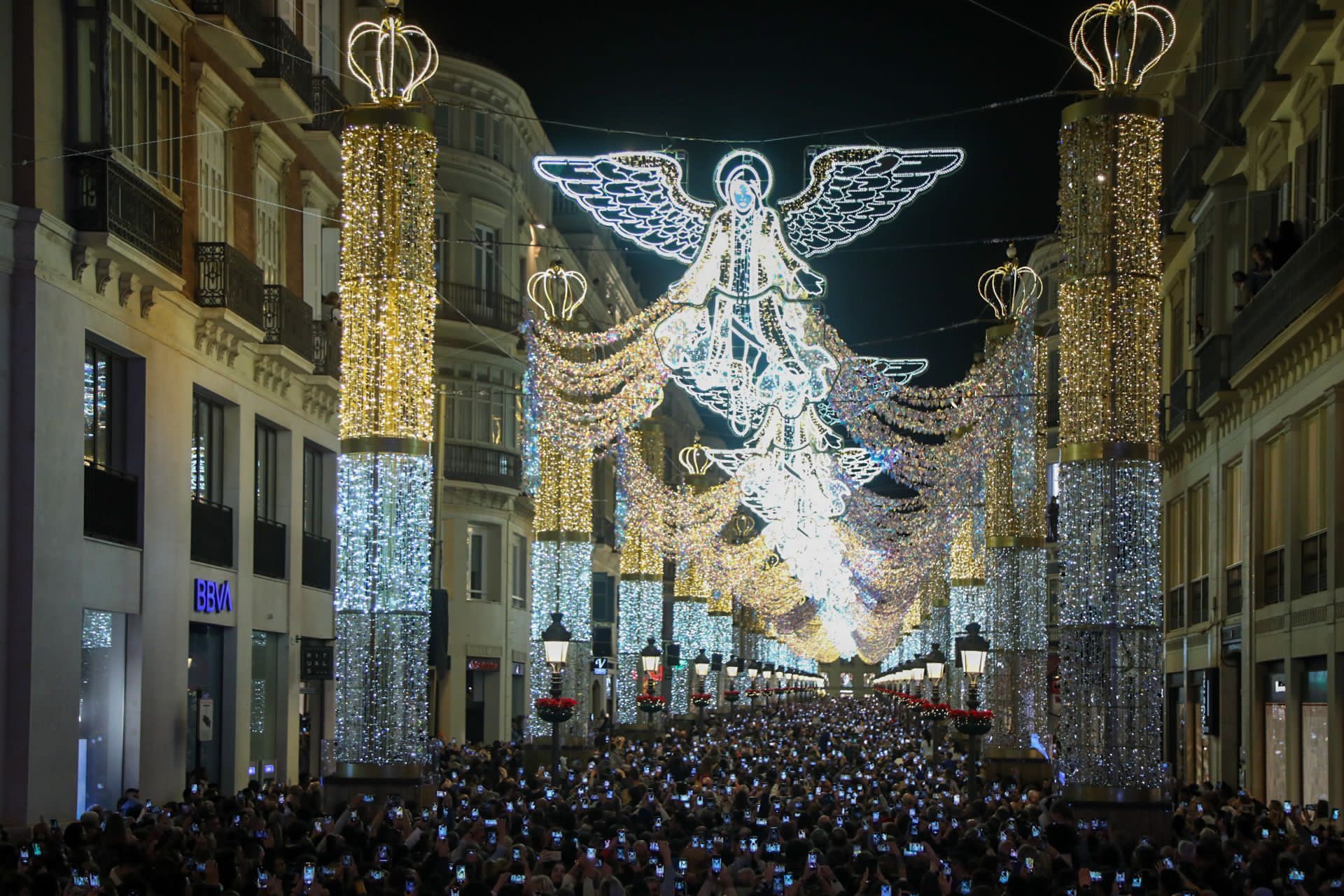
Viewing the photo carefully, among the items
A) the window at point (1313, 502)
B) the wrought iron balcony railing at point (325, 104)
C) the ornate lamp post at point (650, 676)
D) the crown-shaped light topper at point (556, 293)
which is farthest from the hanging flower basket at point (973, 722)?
the ornate lamp post at point (650, 676)

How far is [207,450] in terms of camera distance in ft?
91.1

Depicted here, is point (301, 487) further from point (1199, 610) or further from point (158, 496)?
point (1199, 610)

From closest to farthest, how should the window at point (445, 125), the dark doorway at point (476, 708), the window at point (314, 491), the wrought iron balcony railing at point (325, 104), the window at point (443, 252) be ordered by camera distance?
the wrought iron balcony railing at point (325, 104) → the window at point (314, 491) → the window at point (443, 252) → the window at point (445, 125) → the dark doorway at point (476, 708)

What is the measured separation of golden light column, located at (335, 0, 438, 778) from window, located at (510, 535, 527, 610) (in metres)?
28.5

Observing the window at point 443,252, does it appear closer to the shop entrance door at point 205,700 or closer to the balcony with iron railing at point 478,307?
the balcony with iron railing at point 478,307

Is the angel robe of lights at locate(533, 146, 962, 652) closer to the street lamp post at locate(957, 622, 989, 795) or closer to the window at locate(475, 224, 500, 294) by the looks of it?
the street lamp post at locate(957, 622, 989, 795)

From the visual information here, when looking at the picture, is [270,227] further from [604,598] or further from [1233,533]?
[604,598]

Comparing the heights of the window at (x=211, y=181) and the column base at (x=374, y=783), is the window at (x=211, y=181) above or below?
above

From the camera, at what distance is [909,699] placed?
215 ft

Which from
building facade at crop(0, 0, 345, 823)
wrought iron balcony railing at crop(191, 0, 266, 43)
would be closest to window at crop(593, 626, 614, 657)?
building facade at crop(0, 0, 345, 823)

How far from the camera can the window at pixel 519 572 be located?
4928 centimetres

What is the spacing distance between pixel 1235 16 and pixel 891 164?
11.4m

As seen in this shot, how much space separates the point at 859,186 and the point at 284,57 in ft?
33.8

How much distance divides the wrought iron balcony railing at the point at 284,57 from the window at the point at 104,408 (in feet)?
19.9
